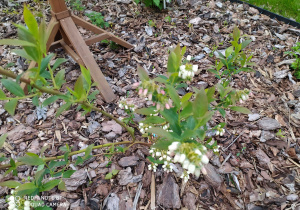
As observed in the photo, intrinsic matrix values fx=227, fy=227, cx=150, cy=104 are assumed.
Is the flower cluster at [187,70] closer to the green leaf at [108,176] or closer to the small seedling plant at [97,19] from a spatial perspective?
the green leaf at [108,176]

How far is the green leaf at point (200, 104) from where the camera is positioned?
2.56 ft

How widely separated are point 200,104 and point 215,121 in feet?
4.11

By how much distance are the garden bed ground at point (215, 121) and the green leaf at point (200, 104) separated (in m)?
0.92

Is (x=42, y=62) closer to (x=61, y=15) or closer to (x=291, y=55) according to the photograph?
(x=61, y=15)

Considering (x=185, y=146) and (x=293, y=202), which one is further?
(x=293, y=202)

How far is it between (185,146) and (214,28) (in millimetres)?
2436

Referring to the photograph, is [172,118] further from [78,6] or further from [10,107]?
[78,6]

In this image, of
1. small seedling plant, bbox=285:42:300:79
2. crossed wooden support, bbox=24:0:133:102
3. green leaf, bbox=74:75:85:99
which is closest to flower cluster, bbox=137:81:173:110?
green leaf, bbox=74:75:85:99

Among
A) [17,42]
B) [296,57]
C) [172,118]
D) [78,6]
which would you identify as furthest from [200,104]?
[78,6]

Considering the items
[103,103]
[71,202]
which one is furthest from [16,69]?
[71,202]

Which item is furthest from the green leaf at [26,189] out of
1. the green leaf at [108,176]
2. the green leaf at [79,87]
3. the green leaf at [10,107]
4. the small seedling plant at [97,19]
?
the small seedling plant at [97,19]

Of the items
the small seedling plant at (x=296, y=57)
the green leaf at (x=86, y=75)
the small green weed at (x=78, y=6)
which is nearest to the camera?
the green leaf at (x=86, y=75)

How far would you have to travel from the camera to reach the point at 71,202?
1511mm

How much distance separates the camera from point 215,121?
1969 mm
